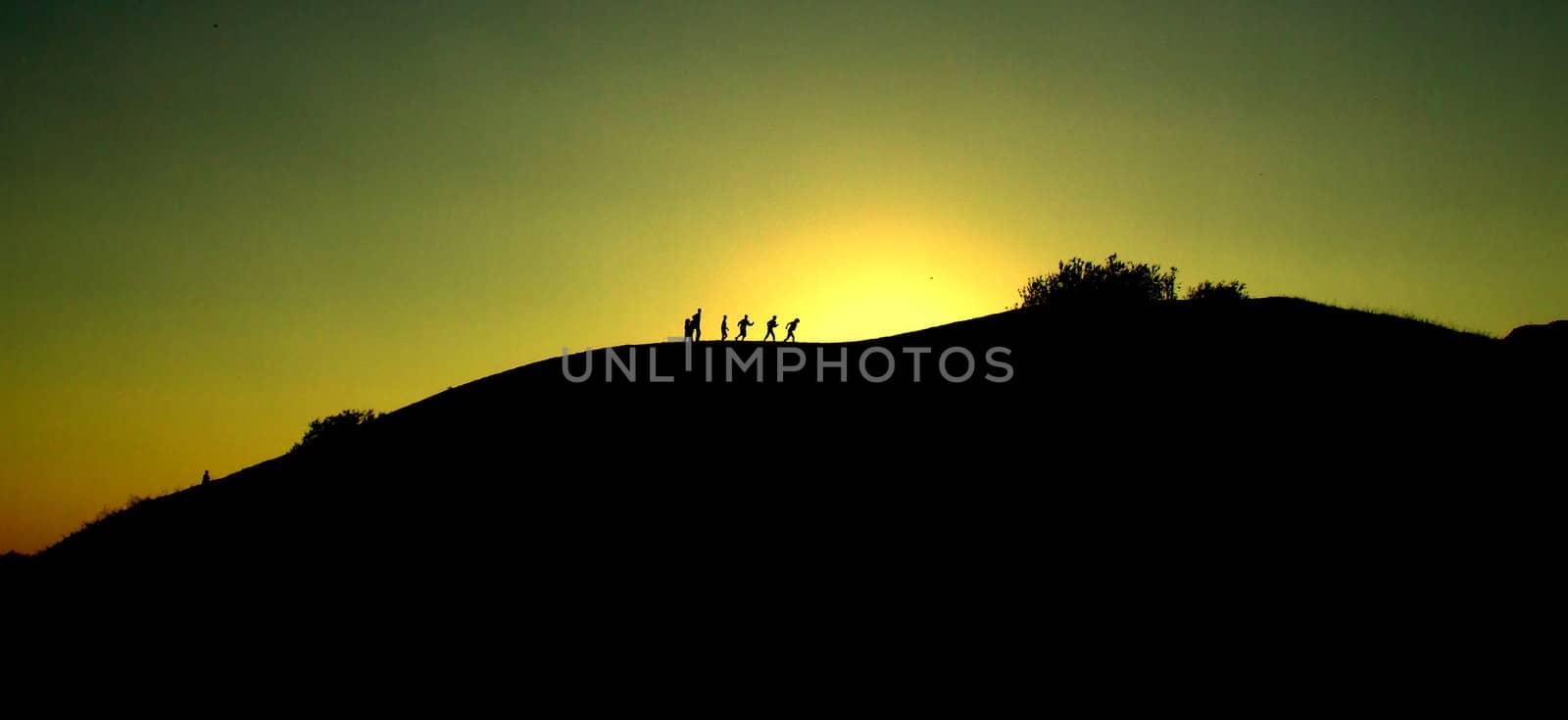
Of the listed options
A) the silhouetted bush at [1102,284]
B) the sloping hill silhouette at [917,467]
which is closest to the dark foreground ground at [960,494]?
the sloping hill silhouette at [917,467]

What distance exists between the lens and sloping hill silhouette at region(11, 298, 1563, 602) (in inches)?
704

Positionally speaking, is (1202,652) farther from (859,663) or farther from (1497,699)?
(859,663)

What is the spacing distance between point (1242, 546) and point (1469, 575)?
3593mm

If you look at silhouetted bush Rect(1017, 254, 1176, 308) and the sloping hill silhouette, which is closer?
the sloping hill silhouette

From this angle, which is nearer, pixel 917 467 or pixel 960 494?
pixel 960 494

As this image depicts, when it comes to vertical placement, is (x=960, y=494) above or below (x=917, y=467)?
below

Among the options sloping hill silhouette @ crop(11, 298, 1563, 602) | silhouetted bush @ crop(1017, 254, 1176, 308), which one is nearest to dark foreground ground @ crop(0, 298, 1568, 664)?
sloping hill silhouette @ crop(11, 298, 1563, 602)

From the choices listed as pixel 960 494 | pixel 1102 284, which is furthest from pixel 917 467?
pixel 1102 284

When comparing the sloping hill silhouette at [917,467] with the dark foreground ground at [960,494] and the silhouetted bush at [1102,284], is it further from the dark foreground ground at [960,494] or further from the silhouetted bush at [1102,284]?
the silhouetted bush at [1102,284]

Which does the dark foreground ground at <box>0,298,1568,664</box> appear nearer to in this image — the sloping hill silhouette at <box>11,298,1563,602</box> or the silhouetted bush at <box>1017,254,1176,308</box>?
the sloping hill silhouette at <box>11,298,1563,602</box>

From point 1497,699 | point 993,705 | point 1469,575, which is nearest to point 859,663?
point 993,705

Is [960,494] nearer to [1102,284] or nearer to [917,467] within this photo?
[917,467]

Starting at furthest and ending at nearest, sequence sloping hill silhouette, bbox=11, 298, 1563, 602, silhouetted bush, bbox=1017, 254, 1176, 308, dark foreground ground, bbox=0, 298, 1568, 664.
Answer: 1. silhouetted bush, bbox=1017, 254, 1176, 308
2. sloping hill silhouette, bbox=11, 298, 1563, 602
3. dark foreground ground, bbox=0, 298, 1568, 664

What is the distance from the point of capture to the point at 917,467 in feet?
70.2
